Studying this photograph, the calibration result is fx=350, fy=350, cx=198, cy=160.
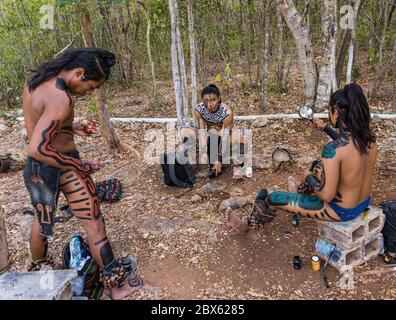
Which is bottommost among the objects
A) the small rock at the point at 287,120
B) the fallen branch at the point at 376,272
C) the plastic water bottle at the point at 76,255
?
the fallen branch at the point at 376,272

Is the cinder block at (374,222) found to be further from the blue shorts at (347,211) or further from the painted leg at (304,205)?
the painted leg at (304,205)

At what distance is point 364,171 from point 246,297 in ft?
4.23

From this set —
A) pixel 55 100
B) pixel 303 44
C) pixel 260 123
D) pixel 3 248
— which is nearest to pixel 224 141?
pixel 260 123

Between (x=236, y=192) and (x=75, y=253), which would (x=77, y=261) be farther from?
(x=236, y=192)

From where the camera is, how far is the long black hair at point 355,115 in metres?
2.49

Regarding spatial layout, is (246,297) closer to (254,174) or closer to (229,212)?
(229,212)

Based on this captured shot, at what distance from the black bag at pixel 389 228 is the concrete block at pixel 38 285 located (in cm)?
248

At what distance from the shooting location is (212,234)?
3309mm

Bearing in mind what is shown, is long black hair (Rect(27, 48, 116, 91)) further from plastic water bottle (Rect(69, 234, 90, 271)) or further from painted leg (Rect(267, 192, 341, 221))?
painted leg (Rect(267, 192, 341, 221))

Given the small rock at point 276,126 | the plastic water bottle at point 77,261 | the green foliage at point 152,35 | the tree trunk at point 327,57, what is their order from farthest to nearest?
the green foliage at point 152,35 → the small rock at point 276,126 → the tree trunk at point 327,57 → the plastic water bottle at point 77,261

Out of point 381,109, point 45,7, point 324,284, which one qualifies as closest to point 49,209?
point 324,284

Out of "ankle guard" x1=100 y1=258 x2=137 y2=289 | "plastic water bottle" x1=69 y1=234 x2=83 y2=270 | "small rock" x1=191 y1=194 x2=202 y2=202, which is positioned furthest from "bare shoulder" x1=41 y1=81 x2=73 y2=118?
"small rock" x1=191 y1=194 x2=202 y2=202

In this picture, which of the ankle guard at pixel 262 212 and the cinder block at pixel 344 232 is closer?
the cinder block at pixel 344 232

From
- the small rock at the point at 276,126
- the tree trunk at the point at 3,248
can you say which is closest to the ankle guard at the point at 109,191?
the tree trunk at the point at 3,248
